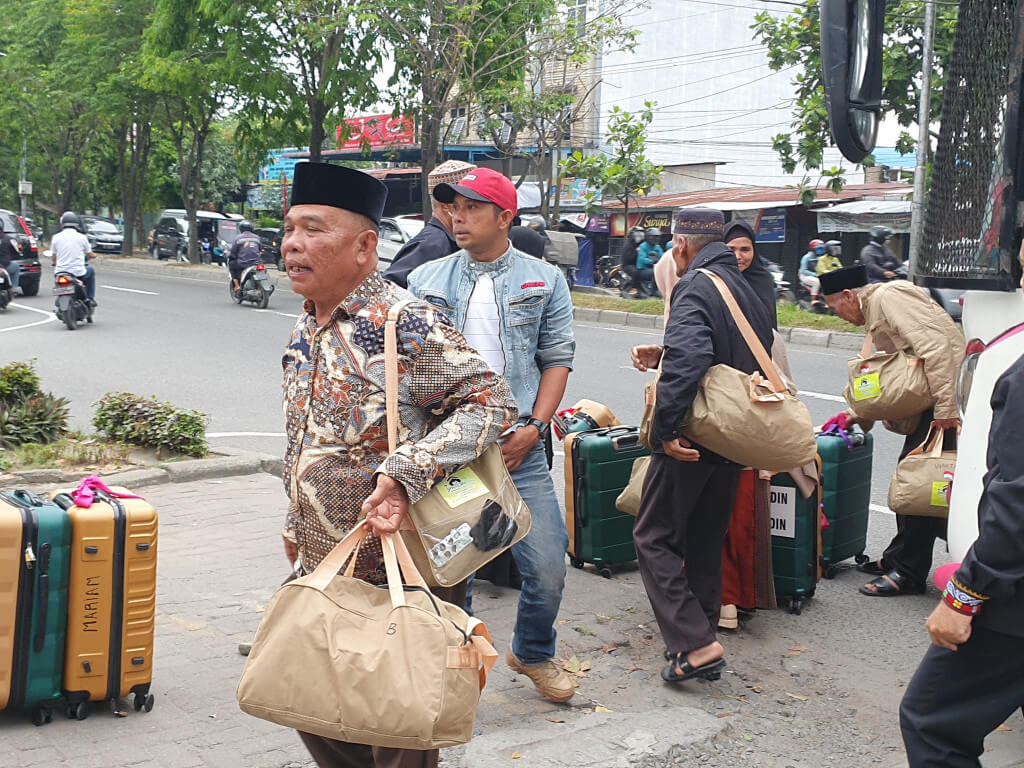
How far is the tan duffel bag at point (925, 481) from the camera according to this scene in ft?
16.0

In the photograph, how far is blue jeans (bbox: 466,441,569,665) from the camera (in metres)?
3.77

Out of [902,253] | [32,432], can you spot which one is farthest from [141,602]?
[902,253]

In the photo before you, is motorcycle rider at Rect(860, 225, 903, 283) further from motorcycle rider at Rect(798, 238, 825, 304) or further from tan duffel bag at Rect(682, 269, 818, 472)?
tan duffel bag at Rect(682, 269, 818, 472)

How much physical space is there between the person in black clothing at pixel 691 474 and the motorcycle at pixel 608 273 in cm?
1965

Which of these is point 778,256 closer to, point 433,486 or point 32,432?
point 32,432

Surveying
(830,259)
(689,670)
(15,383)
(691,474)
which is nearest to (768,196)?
(830,259)

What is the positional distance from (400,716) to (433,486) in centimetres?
55

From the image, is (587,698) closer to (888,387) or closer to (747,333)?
(747,333)

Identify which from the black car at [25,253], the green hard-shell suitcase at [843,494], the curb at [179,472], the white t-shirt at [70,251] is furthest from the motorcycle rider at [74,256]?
the green hard-shell suitcase at [843,494]

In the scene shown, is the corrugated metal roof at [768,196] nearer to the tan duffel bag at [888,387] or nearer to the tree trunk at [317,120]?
the tree trunk at [317,120]

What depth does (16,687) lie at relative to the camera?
3.48m

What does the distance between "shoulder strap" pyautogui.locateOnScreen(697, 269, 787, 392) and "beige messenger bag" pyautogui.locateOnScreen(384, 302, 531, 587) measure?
176 centimetres

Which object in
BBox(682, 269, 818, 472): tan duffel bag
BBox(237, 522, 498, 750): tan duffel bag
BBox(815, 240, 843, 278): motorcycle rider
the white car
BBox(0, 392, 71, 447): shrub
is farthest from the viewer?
the white car

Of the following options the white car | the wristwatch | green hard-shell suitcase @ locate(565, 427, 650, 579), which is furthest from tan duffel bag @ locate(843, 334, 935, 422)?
the white car
